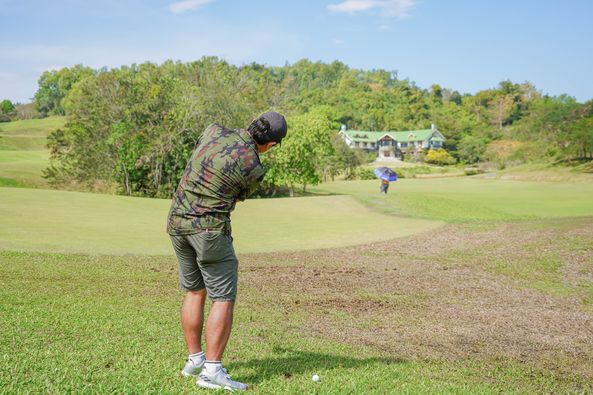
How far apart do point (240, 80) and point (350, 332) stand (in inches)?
2379

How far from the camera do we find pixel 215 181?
211 inches

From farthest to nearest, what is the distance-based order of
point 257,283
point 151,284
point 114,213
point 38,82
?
point 38,82
point 114,213
point 257,283
point 151,284

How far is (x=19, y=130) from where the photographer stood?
103 m

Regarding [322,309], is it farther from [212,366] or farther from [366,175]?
[366,175]

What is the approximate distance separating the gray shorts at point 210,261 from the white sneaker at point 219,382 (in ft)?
2.17

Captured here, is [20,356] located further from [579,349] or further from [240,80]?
[240,80]

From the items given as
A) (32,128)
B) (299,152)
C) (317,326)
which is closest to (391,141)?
(32,128)

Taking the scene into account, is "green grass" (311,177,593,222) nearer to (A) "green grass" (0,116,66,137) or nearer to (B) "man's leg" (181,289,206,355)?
(B) "man's leg" (181,289,206,355)

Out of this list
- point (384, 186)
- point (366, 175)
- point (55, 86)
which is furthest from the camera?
point (55, 86)

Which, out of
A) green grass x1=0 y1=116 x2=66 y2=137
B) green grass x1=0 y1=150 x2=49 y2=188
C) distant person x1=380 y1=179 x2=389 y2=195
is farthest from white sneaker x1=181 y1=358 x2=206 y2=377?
green grass x1=0 y1=116 x2=66 y2=137

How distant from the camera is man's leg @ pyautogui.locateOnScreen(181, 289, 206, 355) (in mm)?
5535

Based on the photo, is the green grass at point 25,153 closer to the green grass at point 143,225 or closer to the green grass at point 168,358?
the green grass at point 143,225

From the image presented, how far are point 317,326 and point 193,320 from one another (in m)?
3.22

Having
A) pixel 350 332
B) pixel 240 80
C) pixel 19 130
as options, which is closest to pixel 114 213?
pixel 350 332
